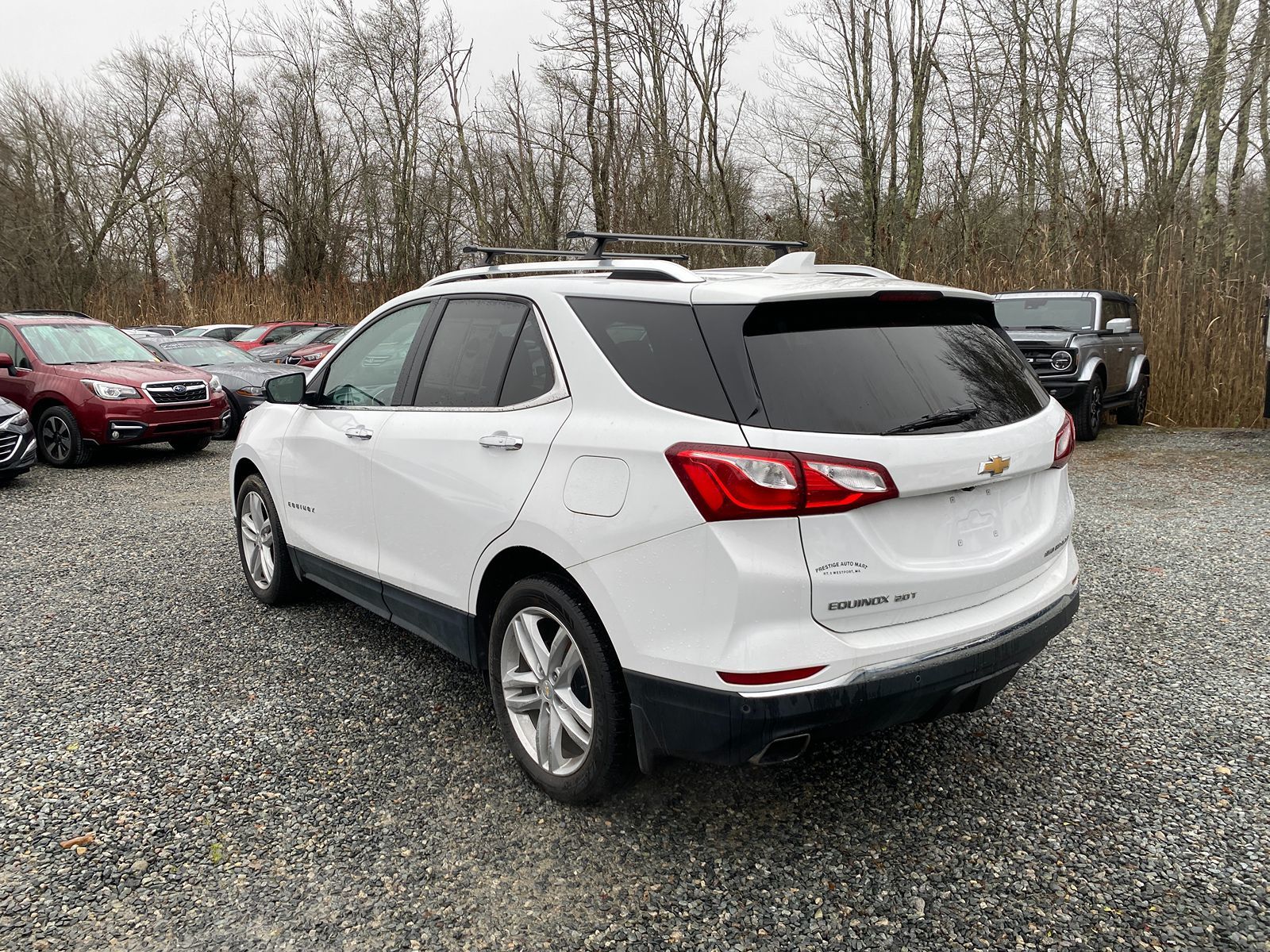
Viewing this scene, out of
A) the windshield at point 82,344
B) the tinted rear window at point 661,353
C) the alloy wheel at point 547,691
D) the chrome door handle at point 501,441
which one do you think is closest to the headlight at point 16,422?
the windshield at point 82,344

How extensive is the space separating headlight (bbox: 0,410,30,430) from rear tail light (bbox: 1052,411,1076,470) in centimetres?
962

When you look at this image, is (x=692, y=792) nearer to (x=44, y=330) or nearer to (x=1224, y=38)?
(x=44, y=330)

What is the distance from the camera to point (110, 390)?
10.4m

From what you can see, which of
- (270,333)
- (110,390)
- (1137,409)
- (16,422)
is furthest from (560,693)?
(270,333)

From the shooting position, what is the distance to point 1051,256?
1375cm

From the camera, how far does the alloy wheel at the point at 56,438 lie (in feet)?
34.4

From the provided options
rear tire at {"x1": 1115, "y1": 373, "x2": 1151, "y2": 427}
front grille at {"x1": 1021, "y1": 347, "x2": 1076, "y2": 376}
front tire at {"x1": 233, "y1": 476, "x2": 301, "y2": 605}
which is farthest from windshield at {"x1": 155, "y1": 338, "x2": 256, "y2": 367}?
rear tire at {"x1": 1115, "y1": 373, "x2": 1151, "y2": 427}

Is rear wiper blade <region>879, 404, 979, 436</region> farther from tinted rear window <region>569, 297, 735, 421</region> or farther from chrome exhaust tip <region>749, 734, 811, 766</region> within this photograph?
chrome exhaust tip <region>749, 734, 811, 766</region>

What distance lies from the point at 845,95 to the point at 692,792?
18855mm

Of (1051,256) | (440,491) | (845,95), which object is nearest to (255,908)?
(440,491)

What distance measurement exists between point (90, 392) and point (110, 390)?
20cm

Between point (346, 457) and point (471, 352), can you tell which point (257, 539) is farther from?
point (471, 352)

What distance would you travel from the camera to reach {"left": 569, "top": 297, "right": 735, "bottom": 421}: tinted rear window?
8.11ft

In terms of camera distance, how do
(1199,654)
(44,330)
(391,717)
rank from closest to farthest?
(391,717) → (1199,654) → (44,330)
